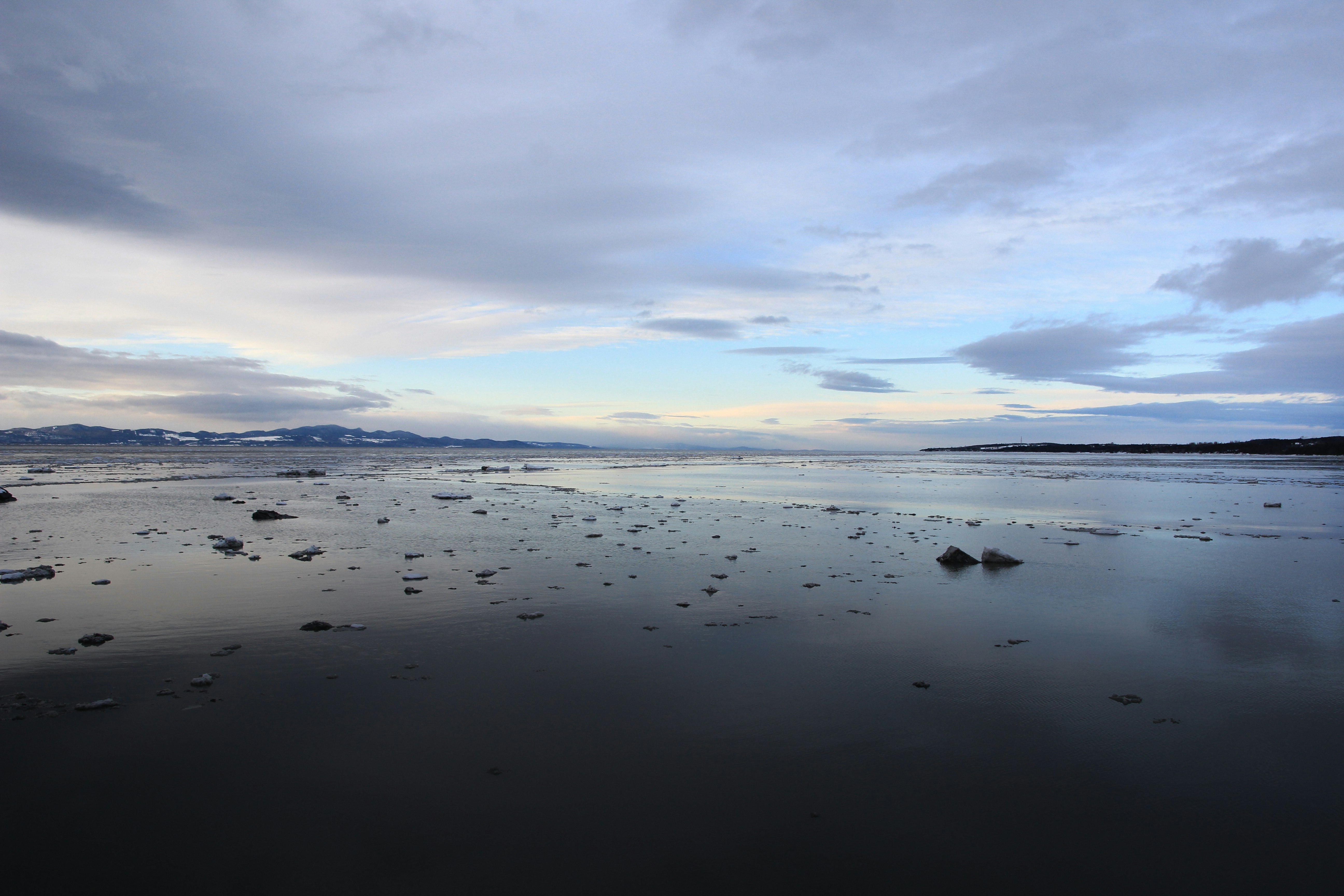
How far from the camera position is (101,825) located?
4578 mm

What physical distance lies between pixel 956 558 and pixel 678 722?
31.1 ft

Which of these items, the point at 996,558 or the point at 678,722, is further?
the point at 996,558

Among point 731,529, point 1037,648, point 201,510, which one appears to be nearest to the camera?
point 1037,648

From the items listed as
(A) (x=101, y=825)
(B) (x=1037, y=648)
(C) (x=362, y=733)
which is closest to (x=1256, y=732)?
(B) (x=1037, y=648)

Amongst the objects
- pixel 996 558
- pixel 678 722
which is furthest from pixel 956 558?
pixel 678 722

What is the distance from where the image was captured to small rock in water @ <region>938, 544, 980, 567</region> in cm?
1358

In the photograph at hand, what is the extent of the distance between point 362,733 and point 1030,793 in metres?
5.52

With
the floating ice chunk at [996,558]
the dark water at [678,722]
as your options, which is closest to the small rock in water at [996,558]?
the floating ice chunk at [996,558]

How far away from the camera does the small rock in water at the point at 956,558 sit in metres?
13.6

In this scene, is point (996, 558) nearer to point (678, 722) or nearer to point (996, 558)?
point (996, 558)

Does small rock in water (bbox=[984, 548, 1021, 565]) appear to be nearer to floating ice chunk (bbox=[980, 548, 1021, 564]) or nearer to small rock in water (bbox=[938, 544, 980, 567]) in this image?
floating ice chunk (bbox=[980, 548, 1021, 564])

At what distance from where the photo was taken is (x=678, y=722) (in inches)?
243

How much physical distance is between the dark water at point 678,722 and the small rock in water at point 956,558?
2.11ft

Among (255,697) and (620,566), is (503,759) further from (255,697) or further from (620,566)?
(620,566)
